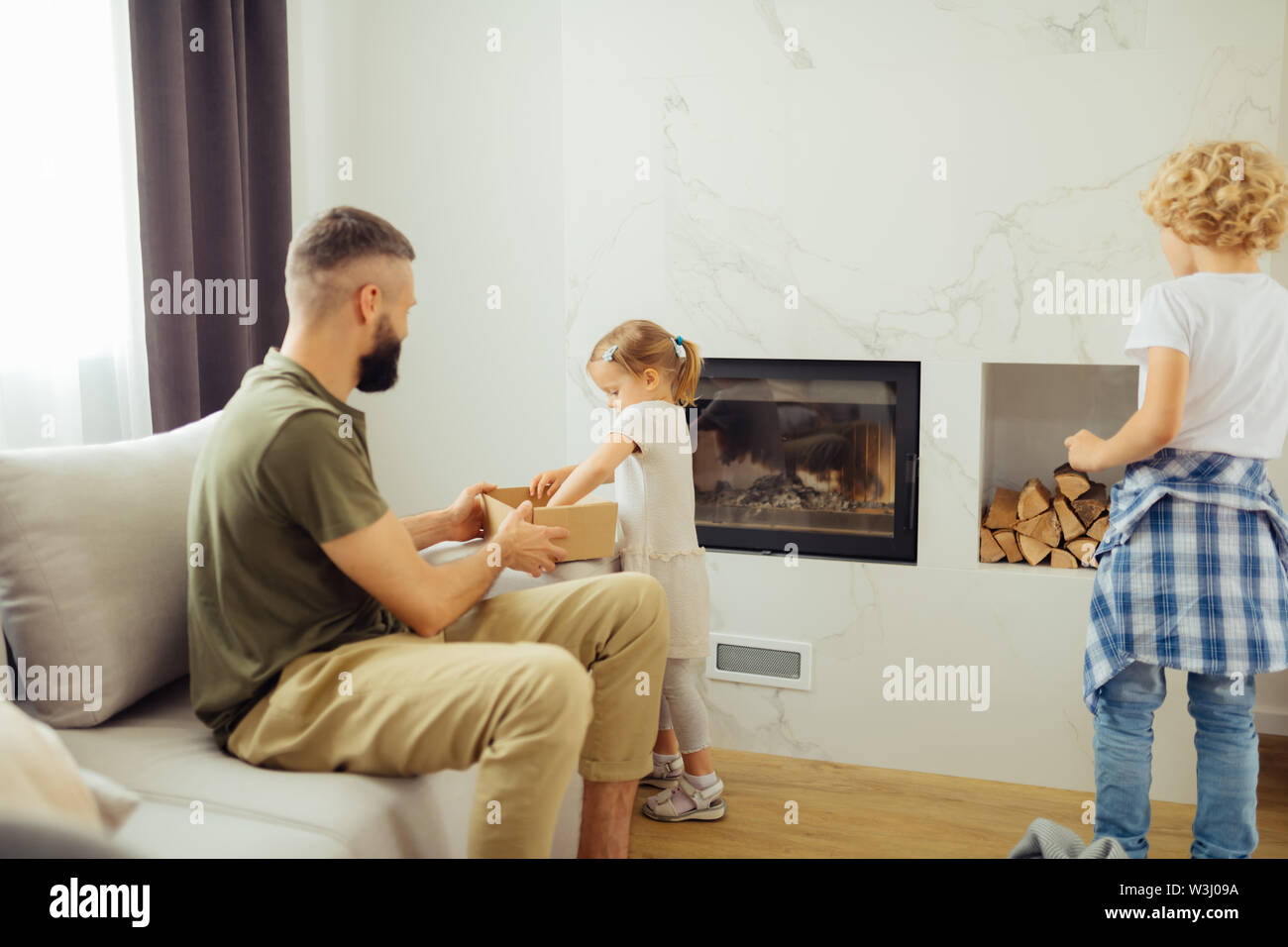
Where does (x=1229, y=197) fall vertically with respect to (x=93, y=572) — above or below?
above

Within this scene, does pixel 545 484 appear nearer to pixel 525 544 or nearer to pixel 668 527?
pixel 668 527

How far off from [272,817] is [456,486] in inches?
83.2

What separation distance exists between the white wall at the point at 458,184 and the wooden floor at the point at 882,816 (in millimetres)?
1269

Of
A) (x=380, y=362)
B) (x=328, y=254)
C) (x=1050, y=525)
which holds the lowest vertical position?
(x=1050, y=525)

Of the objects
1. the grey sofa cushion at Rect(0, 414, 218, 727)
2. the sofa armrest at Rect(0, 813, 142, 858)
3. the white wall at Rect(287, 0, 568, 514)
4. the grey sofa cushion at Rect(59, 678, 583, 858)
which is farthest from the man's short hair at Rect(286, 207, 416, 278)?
the white wall at Rect(287, 0, 568, 514)

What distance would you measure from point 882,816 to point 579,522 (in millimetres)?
1012

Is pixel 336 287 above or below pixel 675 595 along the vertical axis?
above

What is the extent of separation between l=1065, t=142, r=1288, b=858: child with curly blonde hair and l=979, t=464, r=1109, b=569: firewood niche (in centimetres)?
64

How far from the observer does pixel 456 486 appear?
3385 mm

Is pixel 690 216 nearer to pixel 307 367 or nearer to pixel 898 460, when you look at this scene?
pixel 898 460

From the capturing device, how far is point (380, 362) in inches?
62.6

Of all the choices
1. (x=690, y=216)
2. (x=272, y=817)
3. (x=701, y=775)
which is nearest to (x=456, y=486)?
(x=690, y=216)

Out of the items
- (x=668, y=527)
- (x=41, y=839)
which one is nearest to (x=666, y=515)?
(x=668, y=527)
